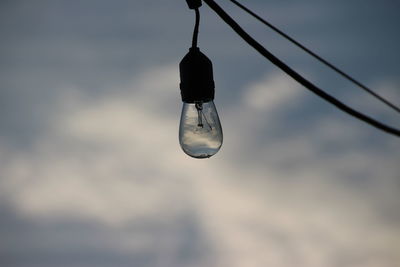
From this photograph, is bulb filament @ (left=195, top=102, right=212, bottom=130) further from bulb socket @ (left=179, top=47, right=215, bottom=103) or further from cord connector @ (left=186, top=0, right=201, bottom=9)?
cord connector @ (left=186, top=0, right=201, bottom=9)

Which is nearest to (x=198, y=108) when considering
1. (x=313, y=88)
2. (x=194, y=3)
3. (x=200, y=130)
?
(x=200, y=130)

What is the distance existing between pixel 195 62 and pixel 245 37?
2.47 feet

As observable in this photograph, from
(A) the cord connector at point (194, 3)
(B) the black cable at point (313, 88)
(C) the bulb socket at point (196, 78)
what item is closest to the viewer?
(B) the black cable at point (313, 88)

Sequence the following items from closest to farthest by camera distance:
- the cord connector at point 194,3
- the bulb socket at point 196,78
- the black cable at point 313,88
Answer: the black cable at point 313,88, the cord connector at point 194,3, the bulb socket at point 196,78

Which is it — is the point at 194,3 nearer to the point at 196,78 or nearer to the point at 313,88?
the point at 196,78

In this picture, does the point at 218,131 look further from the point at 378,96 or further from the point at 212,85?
the point at 378,96

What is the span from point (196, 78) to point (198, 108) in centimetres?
15

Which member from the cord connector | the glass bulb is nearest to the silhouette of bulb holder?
the glass bulb

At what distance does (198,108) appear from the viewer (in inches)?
96.3

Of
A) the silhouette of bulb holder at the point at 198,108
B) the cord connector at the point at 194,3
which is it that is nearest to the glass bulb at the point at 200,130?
the silhouette of bulb holder at the point at 198,108

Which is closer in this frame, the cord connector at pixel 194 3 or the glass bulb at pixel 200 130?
the cord connector at pixel 194 3

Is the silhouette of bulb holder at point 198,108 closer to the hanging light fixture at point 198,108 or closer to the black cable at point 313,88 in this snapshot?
the hanging light fixture at point 198,108

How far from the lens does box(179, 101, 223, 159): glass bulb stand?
242 cm

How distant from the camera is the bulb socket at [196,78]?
2406mm
